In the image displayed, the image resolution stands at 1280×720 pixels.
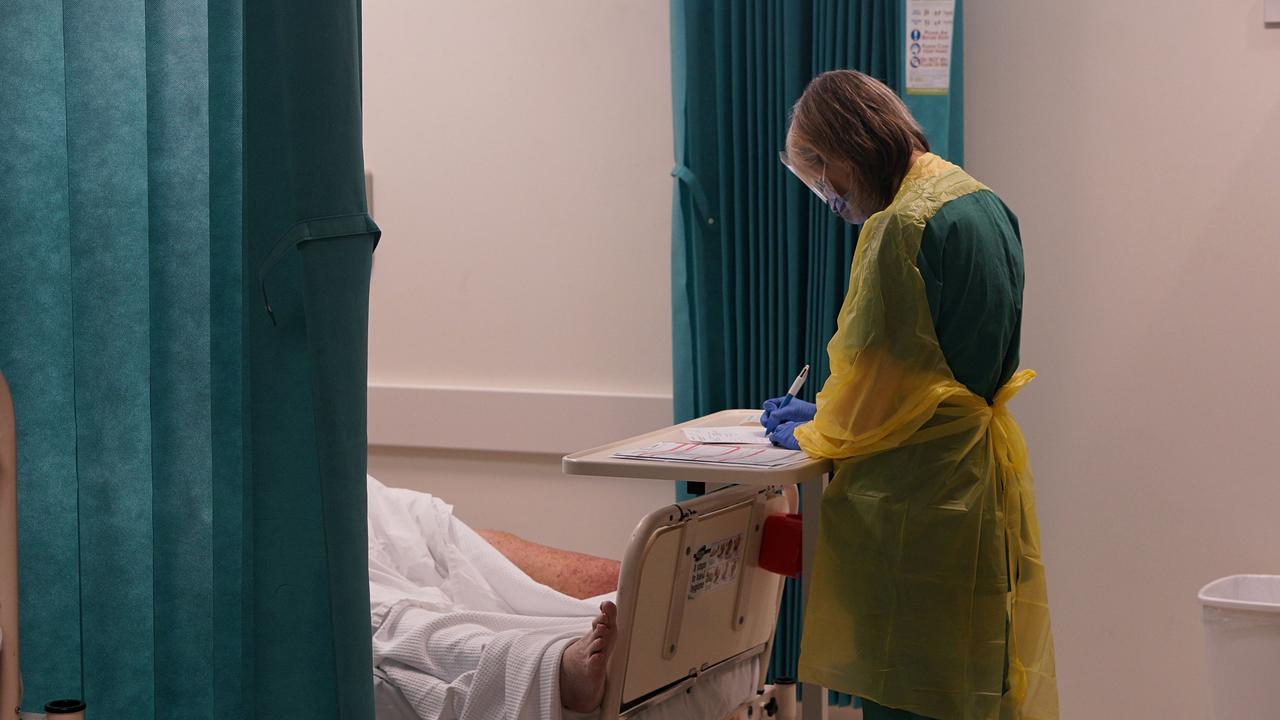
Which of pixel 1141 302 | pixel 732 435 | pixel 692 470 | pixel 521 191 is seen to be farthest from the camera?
pixel 521 191

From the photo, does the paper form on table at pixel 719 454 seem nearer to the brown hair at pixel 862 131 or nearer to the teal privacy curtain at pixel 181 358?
the brown hair at pixel 862 131

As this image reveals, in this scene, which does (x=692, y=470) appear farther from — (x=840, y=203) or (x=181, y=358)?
(x=181, y=358)

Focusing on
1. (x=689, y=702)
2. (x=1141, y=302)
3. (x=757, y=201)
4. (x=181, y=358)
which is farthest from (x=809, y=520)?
(x=1141, y=302)

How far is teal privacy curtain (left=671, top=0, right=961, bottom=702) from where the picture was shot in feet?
8.98

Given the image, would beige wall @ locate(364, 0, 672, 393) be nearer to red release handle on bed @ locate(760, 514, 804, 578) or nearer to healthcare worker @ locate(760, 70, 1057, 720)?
red release handle on bed @ locate(760, 514, 804, 578)

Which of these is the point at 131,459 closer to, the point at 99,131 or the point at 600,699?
the point at 99,131

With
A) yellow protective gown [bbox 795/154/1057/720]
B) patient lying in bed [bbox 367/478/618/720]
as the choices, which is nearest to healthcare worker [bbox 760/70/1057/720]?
yellow protective gown [bbox 795/154/1057/720]

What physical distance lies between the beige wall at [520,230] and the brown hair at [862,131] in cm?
126

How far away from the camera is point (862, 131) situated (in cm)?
188

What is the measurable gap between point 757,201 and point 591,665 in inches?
56.0

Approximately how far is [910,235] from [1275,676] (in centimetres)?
123

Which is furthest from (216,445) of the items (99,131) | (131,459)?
(99,131)

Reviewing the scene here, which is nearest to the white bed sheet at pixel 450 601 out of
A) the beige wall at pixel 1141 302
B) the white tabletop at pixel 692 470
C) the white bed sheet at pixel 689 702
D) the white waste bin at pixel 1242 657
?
the white bed sheet at pixel 689 702

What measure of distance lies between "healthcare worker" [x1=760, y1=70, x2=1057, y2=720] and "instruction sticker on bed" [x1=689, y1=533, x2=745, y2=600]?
0.51ft
